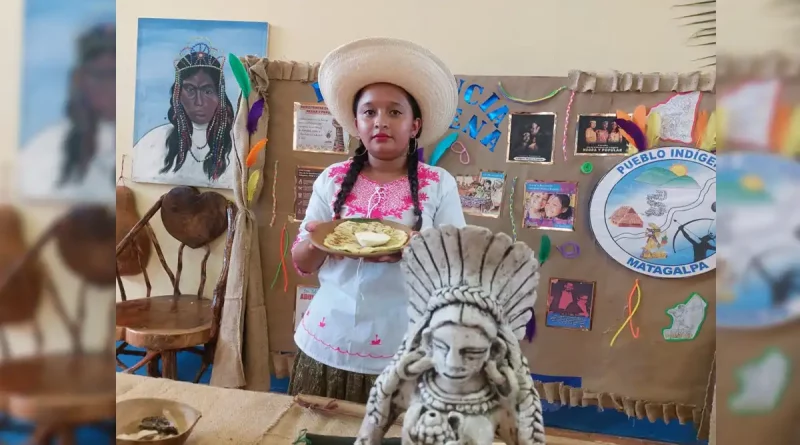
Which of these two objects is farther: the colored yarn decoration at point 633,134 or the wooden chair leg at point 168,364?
the wooden chair leg at point 168,364

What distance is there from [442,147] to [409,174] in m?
0.64

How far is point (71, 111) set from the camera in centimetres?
22

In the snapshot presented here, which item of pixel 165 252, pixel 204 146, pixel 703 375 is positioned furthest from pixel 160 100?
pixel 703 375

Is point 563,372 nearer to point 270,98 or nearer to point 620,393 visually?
point 620,393

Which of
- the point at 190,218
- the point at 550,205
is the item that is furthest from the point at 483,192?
the point at 190,218

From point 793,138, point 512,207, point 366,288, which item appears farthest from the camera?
point 512,207

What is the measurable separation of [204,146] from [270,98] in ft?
1.18

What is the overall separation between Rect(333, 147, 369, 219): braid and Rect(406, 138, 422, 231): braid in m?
0.09

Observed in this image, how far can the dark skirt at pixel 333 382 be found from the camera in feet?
3.23

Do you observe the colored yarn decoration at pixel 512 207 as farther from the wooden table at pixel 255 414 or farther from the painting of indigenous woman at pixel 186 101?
the painting of indigenous woman at pixel 186 101

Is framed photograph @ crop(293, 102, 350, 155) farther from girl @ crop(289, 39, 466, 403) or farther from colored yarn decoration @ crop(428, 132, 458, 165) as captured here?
girl @ crop(289, 39, 466, 403)

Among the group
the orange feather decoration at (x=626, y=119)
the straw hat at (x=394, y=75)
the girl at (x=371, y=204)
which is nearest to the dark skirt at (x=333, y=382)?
the girl at (x=371, y=204)

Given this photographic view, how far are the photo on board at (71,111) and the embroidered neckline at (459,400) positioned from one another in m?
0.51

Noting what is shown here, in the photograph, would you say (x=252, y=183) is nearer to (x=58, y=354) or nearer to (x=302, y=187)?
(x=302, y=187)
